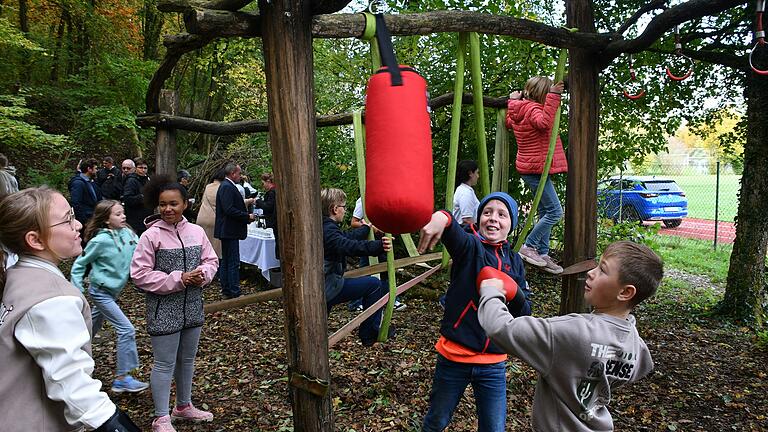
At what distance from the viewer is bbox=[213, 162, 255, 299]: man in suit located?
6.12m

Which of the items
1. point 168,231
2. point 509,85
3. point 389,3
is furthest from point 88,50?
point 168,231

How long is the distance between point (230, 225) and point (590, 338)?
5297 mm

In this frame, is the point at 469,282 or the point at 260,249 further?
the point at 260,249

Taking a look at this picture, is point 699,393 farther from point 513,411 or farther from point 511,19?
point 511,19

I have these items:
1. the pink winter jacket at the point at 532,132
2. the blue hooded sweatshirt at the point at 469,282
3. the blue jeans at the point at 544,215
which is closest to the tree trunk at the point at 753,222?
the blue jeans at the point at 544,215

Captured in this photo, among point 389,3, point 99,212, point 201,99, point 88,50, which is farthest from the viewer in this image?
point 201,99

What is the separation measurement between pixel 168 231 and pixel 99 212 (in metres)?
0.93

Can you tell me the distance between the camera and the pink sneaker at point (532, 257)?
155 inches

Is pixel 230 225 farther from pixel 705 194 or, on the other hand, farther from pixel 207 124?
pixel 705 194

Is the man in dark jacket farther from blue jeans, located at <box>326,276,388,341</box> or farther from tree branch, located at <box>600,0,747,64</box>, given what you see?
tree branch, located at <box>600,0,747,64</box>

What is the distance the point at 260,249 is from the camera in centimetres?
671

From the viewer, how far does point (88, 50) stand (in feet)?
49.6

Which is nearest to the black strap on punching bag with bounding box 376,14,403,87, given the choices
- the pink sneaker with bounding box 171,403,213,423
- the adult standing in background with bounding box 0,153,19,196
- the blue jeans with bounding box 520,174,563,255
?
the blue jeans with bounding box 520,174,563,255

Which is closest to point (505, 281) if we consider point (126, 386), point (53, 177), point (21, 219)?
point (21, 219)
